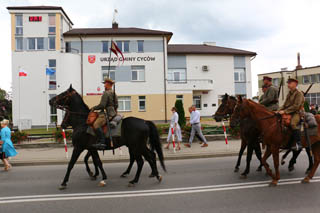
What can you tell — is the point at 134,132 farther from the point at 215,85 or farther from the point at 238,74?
the point at 238,74

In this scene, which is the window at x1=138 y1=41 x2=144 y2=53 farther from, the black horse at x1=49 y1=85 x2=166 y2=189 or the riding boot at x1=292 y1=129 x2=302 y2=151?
the riding boot at x1=292 y1=129 x2=302 y2=151

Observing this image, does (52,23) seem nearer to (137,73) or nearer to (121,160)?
(137,73)

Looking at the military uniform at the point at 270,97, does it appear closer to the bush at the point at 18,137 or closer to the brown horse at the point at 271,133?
the brown horse at the point at 271,133

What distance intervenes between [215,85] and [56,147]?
2439 centimetres

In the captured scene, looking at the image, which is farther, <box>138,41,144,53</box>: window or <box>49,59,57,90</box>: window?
<box>138,41,144,53</box>: window

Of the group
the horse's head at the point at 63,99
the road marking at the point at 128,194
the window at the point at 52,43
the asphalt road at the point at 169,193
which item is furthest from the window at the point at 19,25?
the road marking at the point at 128,194

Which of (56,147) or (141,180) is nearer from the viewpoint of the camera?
(141,180)

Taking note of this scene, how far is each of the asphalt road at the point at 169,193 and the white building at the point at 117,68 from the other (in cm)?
2222

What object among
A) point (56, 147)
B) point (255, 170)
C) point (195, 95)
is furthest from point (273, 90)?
point (195, 95)

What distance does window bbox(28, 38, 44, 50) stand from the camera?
1101 inches

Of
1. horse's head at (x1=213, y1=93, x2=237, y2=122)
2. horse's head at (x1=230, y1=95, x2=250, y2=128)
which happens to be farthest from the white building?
horse's head at (x1=230, y1=95, x2=250, y2=128)

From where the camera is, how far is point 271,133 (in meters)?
6.06

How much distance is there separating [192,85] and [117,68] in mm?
9838

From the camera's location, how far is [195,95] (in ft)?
108
